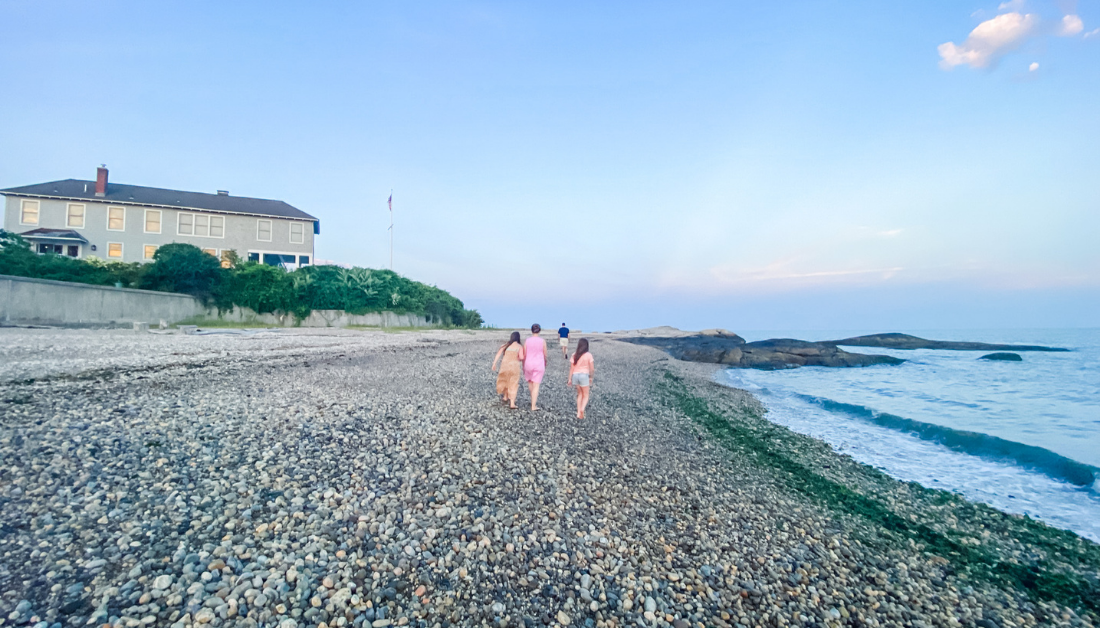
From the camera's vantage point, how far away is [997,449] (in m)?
13.0

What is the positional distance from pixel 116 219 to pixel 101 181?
12.1ft

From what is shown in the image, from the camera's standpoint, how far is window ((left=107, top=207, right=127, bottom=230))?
135 feet

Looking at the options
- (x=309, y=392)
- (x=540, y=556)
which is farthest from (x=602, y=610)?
(x=309, y=392)

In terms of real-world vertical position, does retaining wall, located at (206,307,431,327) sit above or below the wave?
above

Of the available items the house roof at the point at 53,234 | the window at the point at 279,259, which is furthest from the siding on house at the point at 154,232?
the house roof at the point at 53,234

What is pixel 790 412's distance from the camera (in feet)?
58.2

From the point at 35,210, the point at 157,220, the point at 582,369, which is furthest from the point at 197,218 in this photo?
the point at 582,369

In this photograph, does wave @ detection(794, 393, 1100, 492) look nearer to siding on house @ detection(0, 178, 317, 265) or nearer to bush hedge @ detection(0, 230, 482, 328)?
bush hedge @ detection(0, 230, 482, 328)

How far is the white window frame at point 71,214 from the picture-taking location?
132 feet

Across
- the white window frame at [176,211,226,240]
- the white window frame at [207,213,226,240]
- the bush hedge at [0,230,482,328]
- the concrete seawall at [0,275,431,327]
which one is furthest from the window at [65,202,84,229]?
the concrete seawall at [0,275,431,327]

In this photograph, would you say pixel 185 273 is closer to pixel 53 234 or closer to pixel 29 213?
pixel 53 234

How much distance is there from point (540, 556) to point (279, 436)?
490 cm

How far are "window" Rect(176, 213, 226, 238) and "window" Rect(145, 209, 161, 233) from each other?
1.46 metres

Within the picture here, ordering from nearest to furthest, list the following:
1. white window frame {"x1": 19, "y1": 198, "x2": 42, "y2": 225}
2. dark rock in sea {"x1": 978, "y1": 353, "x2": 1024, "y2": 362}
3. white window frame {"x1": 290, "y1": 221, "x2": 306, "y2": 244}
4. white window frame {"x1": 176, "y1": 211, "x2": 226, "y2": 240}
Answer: white window frame {"x1": 19, "y1": 198, "x2": 42, "y2": 225}
dark rock in sea {"x1": 978, "y1": 353, "x2": 1024, "y2": 362}
white window frame {"x1": 176, "y1": 211, "x2": 226, "y2": 240}
white window frame {"x1": 290, "y1": 221, "x2": 306, "y2": 244}
